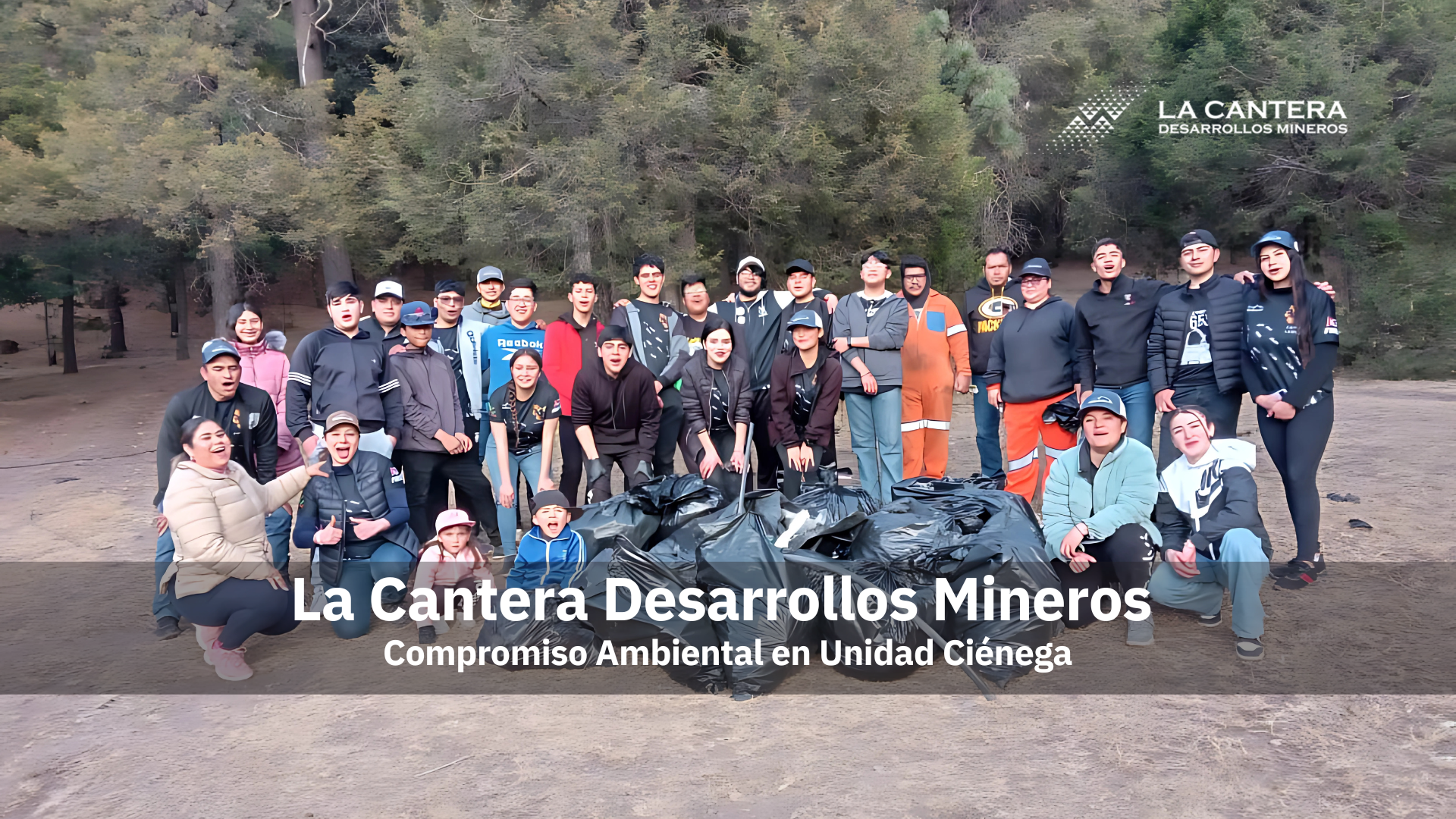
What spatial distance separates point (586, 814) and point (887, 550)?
1782 mm

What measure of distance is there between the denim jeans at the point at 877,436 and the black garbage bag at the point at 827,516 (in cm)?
141

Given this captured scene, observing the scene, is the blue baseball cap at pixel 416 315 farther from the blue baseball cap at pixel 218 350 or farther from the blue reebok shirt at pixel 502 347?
the blue baseball cap at pixel 218 350

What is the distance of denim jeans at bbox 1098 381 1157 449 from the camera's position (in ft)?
19.6

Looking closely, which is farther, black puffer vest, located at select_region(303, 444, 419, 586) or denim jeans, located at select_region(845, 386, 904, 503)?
denim jeans, located at select_region(845, 386, 904, 503)

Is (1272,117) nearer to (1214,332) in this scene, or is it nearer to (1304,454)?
(1214,332)

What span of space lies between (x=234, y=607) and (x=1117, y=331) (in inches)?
194

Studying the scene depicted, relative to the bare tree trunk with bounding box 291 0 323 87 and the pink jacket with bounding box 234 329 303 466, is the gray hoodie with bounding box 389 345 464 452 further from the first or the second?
the bare tree trunk with bounding box 291 0 323 87

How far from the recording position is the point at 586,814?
3.35 metres

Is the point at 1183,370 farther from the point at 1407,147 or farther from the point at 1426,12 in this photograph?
the point at 1426,12

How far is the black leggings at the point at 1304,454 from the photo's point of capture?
203 inches

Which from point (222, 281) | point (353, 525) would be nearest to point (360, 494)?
point (353, 525)

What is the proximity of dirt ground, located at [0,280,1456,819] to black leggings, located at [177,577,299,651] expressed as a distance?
0.23m

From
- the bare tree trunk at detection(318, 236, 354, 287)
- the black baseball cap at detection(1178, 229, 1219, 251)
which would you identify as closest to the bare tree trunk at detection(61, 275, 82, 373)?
the bare tree trunk at detection(318, 236, 354, 287)

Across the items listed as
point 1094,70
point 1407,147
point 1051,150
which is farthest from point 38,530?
point 1094,70
